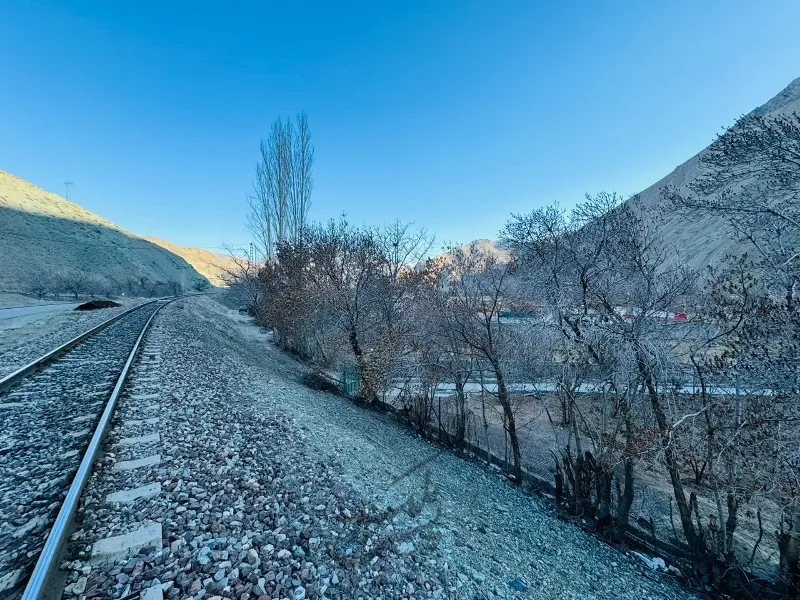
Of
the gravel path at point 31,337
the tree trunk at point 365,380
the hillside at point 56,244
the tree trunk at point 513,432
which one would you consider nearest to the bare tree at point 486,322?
the tree trunk at point 513,432

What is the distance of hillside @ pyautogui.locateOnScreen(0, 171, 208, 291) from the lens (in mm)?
40875

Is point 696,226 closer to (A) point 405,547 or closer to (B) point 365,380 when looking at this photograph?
(B) point 365,380

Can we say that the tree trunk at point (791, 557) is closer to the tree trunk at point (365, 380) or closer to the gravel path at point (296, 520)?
the gravel path at point (296, 520)

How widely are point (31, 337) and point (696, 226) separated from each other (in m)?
64.5

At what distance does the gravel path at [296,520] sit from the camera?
2812 millimetres

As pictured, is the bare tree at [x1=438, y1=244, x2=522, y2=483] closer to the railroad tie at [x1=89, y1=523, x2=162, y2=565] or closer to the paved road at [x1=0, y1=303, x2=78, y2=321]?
the railroad tie at [x1=89, y1=523, x2=162, y2=565]

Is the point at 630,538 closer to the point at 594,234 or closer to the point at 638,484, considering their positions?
the point at 638,484

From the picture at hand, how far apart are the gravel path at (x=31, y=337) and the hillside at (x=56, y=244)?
31.0 metres

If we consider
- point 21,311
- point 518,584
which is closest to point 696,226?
point 518,584

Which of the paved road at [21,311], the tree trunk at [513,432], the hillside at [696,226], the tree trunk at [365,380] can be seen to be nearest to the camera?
the hillside at [696,226]

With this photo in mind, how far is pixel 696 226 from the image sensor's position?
47531 mm

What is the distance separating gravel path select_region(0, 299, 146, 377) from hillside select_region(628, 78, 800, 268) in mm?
14732

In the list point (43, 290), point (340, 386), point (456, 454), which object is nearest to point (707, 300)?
point (456, 454)

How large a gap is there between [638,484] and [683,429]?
6.22 metres
